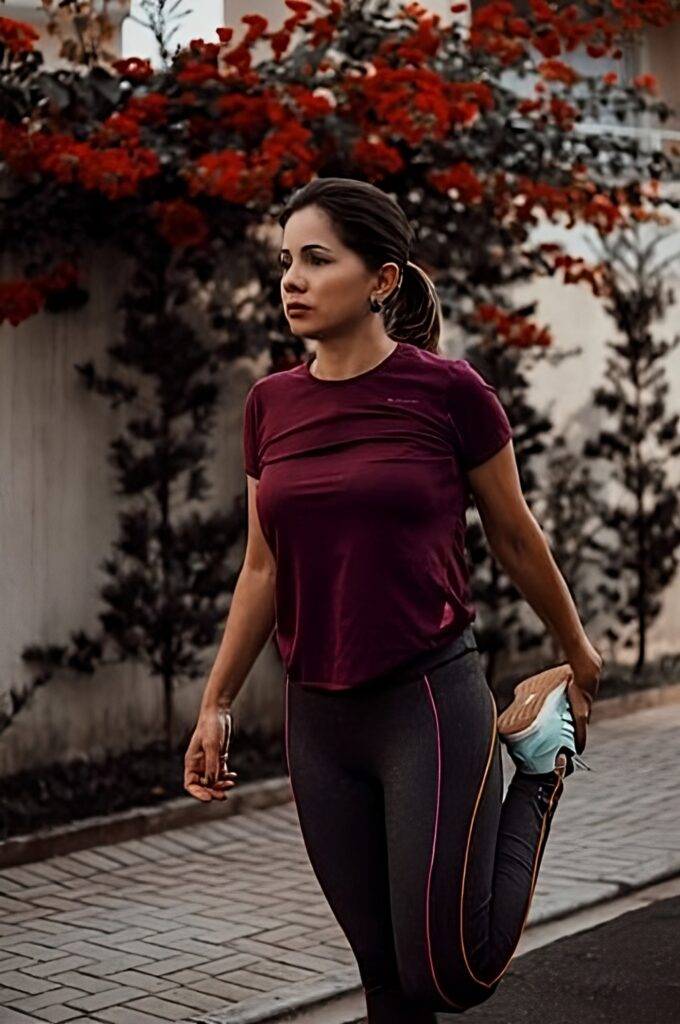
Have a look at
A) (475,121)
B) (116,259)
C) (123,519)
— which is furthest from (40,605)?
(475,121)

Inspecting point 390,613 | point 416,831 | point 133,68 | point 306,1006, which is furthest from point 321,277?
point 133,68

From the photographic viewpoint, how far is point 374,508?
123 inches

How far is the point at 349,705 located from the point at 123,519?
15.0ft

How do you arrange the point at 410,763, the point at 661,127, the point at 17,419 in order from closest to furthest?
the point at 410,763
the point at 17,419
the point at 661,127

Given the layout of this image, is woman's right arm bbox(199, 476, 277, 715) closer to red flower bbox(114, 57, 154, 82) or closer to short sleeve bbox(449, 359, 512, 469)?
short sleeve bbox(449, 359, 512, 469)

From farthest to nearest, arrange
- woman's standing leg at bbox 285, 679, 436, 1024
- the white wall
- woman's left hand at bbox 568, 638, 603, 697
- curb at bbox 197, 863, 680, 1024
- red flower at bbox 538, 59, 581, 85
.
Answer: red flower at bbox 538, 59, 581, 85, the white wall, curb at bbox 197, 863, 680, 1024, woman's left hand at bbox 568, 638, 603, 697, woman's standing leg at bbox 285, 679, 436, 1024

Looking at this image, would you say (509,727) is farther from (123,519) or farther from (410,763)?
(123,519)

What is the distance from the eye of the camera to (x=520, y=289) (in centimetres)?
1004

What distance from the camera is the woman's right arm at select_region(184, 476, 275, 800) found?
11.3 feet

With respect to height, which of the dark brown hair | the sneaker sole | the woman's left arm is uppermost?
the dark brown hair

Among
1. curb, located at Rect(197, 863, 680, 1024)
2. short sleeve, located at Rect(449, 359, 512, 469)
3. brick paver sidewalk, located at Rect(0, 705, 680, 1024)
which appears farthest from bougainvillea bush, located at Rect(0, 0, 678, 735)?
short sleeve, located at Rect(449, 359, 512, 469)

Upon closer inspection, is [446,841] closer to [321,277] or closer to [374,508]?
[374,508]

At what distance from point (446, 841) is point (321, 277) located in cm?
106

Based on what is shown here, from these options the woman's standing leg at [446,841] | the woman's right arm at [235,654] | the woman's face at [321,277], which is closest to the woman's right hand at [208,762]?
the woman's right arm at [235,654]
